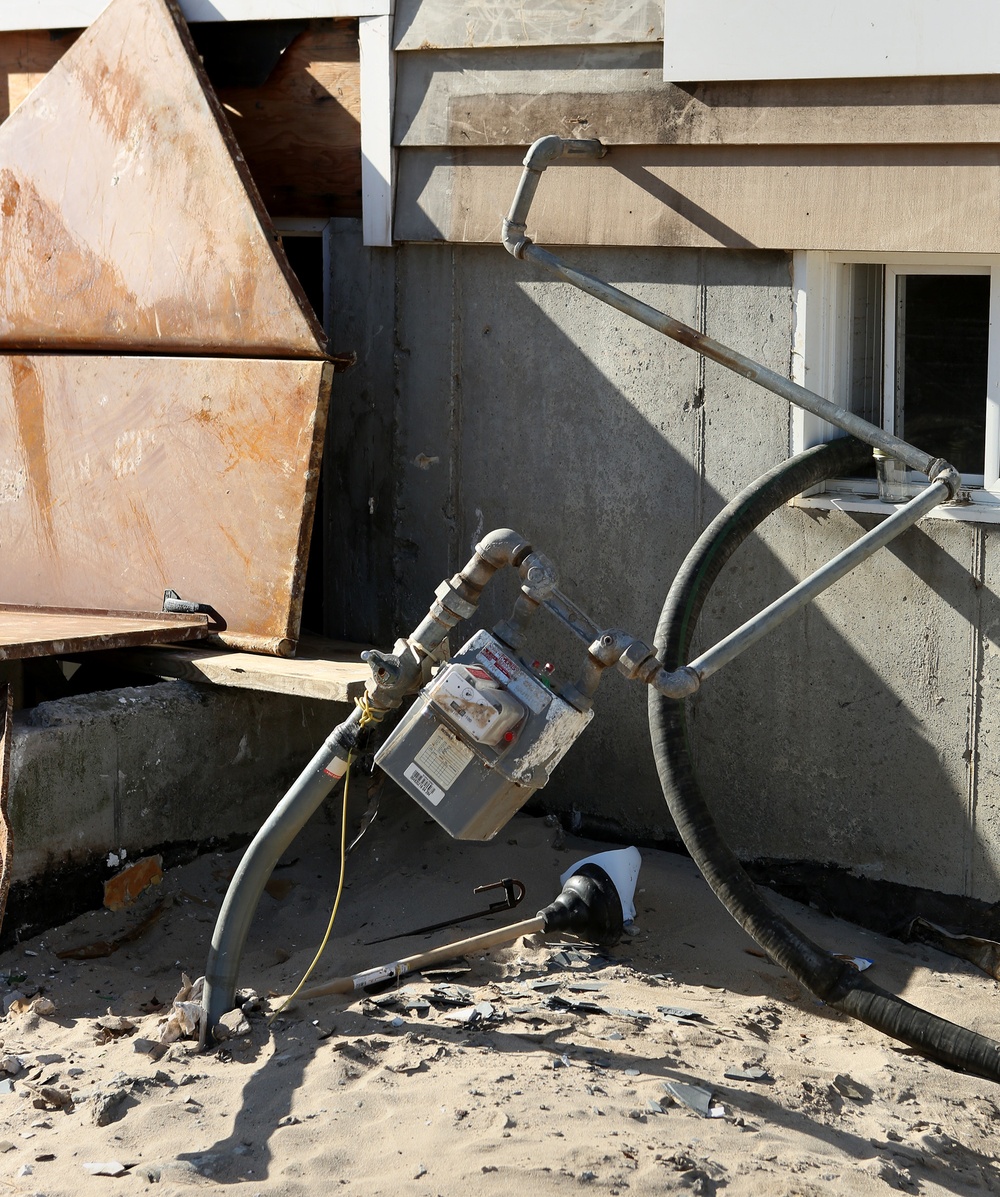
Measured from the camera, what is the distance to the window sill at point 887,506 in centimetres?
402

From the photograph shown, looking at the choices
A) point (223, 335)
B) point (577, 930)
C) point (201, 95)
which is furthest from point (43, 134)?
point (577, 930)

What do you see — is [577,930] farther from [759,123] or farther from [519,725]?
[759,123]

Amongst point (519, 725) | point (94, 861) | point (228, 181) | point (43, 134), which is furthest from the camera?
point (43, 134)

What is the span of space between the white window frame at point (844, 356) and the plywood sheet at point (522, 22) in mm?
938

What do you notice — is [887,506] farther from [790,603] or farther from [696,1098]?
[696,1098]

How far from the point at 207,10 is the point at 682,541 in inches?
110

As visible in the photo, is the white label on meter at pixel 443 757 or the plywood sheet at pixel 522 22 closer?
the white label on meter at pixel 443 757

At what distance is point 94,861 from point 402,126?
9.18ft

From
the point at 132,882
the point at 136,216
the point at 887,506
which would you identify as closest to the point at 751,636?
the point at 887,506

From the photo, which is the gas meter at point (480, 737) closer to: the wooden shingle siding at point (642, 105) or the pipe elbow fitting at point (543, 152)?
the pipe elbow fitting at point (543, 152)

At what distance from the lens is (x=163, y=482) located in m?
4.89

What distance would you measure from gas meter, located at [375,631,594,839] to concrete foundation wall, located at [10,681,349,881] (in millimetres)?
1427

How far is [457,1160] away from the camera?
2.92 metres

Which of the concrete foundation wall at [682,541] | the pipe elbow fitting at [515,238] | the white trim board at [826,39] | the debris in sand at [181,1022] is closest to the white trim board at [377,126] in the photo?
the concrete foundation wall at [682,541]
